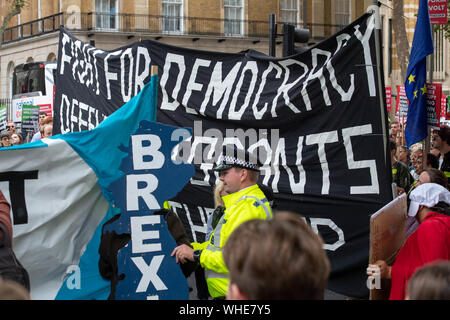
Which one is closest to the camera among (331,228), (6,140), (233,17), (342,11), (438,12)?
(331,228)

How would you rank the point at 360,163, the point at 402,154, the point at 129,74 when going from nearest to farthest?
the point at 360,163, the point at 129,74, the point at 402,154

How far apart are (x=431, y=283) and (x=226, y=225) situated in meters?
2.15

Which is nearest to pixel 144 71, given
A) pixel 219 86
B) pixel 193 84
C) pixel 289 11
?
pixel 193 84

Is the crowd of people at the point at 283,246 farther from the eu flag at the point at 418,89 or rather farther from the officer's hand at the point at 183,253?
the eu flag at the point at 418,89

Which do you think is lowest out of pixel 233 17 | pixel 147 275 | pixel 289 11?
pixel 147 275

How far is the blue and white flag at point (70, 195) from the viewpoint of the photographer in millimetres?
5168

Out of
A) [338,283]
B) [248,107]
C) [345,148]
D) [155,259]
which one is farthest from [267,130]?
[155,259]

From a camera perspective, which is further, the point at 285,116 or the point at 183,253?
the point at 285,116

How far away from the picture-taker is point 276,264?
7.57ft

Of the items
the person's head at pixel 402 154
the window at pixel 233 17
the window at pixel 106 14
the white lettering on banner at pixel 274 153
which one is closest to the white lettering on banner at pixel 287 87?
the white lettering on banner at pixel 274 153

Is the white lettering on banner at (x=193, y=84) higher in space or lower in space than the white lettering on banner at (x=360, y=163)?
higher

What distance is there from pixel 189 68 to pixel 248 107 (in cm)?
85

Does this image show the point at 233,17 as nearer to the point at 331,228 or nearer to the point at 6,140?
the point at 6,140
